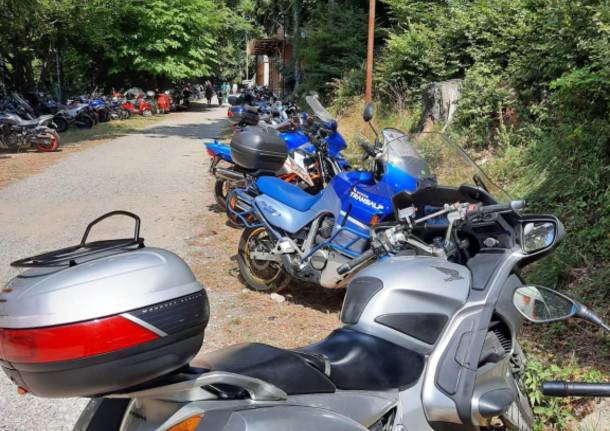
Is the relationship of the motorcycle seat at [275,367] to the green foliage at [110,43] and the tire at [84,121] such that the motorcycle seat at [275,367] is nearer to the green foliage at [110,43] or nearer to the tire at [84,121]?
the tire at [84,121]

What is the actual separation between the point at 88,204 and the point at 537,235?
23.6 feet

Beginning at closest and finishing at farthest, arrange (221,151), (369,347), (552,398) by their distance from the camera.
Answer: (369,347) → (552,398) → (221,151)

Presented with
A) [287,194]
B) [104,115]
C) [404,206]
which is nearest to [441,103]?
[287,194]

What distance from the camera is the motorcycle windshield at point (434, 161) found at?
8.48 feet

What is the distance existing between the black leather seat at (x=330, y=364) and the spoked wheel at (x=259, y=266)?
104 inches

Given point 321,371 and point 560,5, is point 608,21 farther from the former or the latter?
point 321,371

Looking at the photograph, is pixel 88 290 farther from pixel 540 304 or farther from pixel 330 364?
pixel 540 304

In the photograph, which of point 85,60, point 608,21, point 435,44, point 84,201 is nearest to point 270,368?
point 608,21

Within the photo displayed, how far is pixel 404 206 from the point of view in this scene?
2650mm

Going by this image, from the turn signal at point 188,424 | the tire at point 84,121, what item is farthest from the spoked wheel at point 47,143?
the turn signal at point 188,424

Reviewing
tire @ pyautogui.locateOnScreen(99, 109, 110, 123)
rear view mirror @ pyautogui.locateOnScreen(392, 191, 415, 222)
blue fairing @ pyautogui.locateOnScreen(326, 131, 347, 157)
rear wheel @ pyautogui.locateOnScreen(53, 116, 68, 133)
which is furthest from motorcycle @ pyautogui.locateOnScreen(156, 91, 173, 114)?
rear view mirror @ pyautogui.locateOnScreen(392, 191, 415, 222)

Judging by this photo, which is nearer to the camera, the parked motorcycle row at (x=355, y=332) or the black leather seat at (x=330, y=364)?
the parked motorcycle row at (x=355, y=332)

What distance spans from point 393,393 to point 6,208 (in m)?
7.51

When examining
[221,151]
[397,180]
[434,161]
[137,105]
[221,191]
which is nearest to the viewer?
[434,161]
